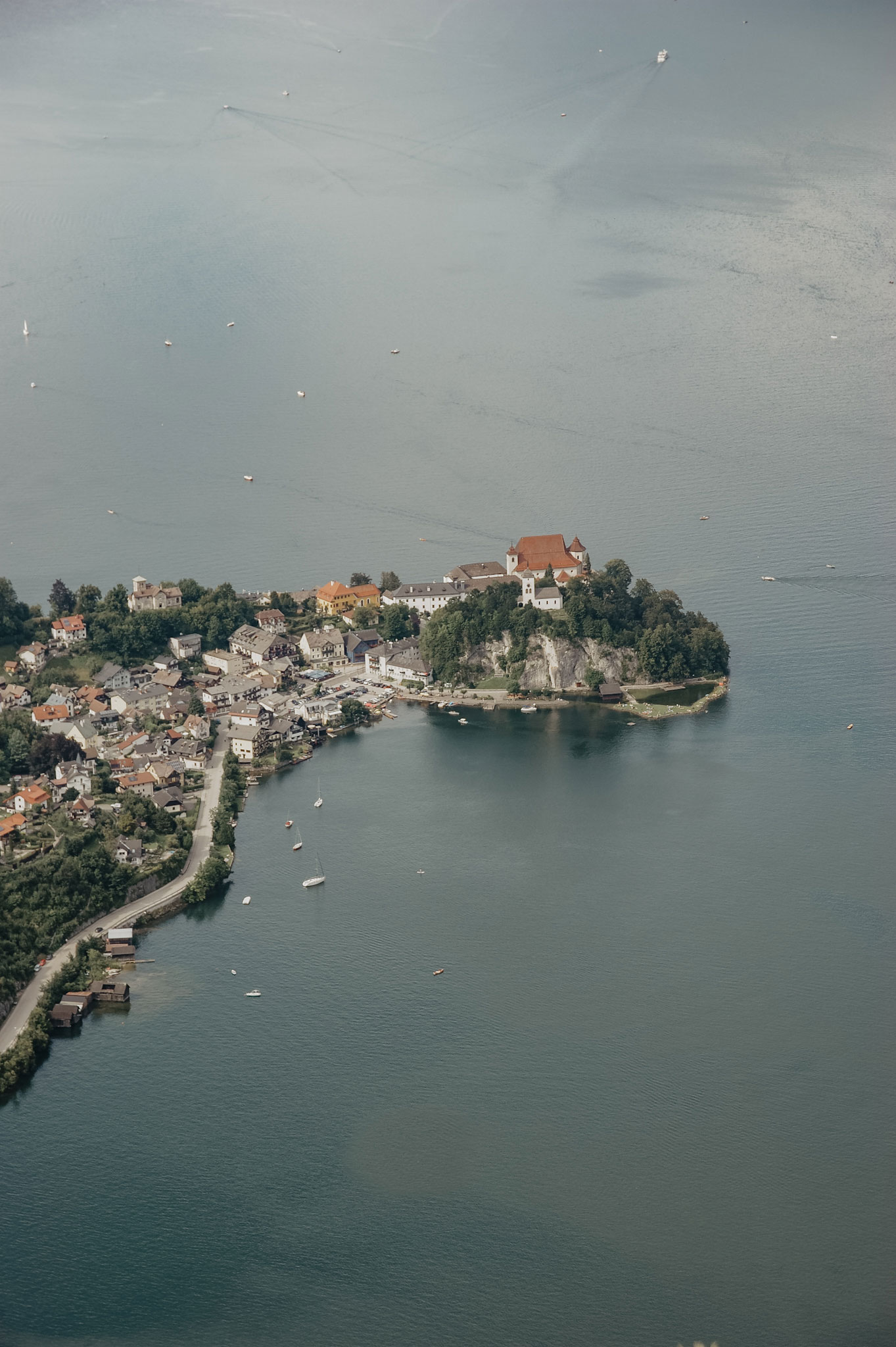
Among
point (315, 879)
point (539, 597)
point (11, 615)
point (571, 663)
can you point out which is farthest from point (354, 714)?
point (11, 615)

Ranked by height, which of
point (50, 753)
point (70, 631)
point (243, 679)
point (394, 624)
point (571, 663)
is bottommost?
point (50, 753)

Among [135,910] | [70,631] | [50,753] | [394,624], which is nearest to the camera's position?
[135,910]

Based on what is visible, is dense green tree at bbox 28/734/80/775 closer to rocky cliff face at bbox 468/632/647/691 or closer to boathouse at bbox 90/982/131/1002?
boathouse at bbox 90/982/131/1002

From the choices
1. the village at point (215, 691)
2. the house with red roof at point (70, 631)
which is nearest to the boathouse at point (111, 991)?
the village at point (215, 691)

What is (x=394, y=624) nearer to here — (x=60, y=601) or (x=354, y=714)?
(x=354, y=714)

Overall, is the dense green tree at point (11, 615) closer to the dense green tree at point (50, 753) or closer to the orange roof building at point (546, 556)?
the dense green tree at point (50, 753)

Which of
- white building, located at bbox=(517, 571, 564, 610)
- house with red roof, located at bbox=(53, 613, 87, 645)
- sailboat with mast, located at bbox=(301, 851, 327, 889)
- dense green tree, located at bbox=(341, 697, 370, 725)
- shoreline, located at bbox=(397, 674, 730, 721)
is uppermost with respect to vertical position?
white building, located at bbox=(517, 571, 564, 610)

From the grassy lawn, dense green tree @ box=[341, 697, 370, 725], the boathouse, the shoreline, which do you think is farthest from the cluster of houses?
the boathouse
